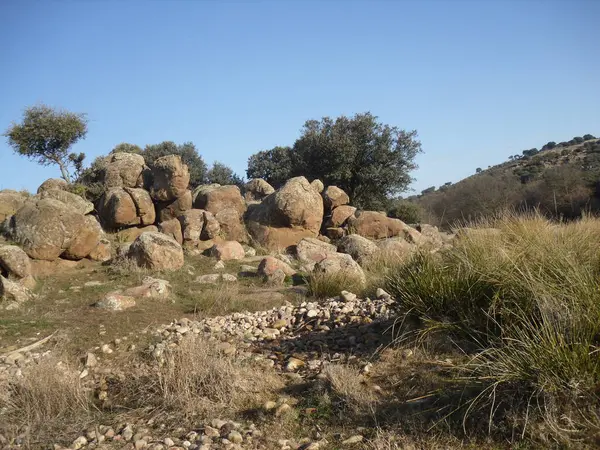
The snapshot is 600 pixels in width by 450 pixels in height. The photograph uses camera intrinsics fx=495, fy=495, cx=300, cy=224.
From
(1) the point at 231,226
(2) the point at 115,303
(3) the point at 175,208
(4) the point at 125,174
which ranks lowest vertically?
(2) the point at 115,303

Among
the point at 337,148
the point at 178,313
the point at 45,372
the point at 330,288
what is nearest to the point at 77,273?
the point at 178,313

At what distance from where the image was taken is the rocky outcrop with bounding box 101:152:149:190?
52.7 ft

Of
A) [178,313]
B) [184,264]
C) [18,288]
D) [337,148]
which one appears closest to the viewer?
[178,313]

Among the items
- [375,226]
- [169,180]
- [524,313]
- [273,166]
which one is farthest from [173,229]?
[524,313]

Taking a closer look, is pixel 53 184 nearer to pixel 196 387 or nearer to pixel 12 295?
pixel 12 295

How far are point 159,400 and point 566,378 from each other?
3186 millimetres

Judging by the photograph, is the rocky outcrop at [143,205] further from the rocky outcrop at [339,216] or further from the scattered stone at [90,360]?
the scattered stone at [90,360]

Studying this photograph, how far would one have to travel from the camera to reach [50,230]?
34.3 feet

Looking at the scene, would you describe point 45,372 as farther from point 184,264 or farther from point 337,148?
point 337,148

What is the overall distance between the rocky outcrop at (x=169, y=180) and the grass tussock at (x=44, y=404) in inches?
423

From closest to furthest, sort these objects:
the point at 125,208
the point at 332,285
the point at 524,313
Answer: the point at 524,313, the point at 332,285, the point at 125,208

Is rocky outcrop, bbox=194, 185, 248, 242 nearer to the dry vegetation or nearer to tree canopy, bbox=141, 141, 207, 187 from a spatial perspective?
tree canopy, bbox=141, 141, 207, 187

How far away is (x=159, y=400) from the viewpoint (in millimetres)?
Result: 4293

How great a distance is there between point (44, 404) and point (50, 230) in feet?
22.9
